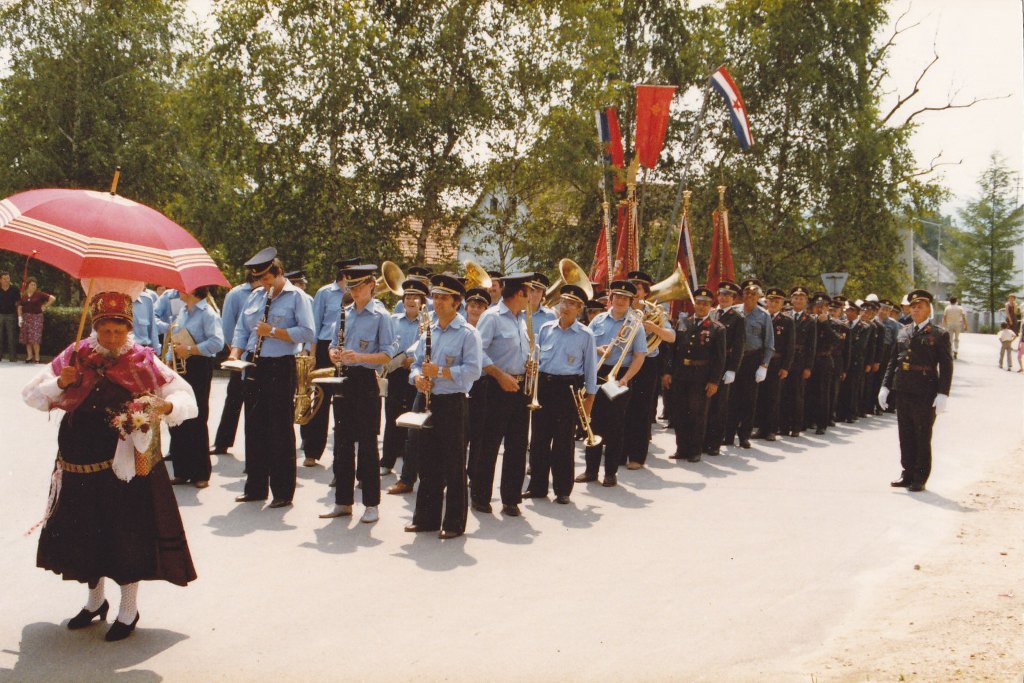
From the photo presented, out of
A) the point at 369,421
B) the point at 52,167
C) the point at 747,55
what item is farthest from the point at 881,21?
the point at 369,421

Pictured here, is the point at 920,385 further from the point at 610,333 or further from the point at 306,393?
Result: the point at 306,393

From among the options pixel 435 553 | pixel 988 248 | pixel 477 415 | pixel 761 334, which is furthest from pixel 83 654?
pixel 988 248

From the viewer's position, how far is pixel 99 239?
4816 millimetres

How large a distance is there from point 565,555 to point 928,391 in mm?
5041

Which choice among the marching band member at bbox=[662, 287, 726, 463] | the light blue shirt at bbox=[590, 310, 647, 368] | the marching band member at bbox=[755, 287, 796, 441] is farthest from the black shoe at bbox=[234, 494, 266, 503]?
the marching band member at bbox=[755, 287, 796, 441]

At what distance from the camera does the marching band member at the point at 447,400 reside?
7297 mm

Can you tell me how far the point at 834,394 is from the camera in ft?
54.2

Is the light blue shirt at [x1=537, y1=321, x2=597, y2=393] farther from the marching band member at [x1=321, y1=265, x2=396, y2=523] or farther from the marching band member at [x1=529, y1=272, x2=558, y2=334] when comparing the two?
the marching band member at [x1=321, y1=265, x2=396, y2=523]

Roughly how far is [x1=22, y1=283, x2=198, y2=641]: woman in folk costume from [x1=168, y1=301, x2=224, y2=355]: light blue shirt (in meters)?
4.14

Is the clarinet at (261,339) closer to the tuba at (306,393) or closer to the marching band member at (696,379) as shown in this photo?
the tuba at (306,393)

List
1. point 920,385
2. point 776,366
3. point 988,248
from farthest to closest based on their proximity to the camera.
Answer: point 988,248, point 776,366, point 920,385

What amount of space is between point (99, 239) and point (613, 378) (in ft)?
21.1

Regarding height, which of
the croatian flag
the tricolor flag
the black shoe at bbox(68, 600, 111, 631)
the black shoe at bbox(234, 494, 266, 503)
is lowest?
the black shoe at bbox(234, 494, 266, 503)

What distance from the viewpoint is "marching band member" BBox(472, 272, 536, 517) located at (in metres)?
8.30
